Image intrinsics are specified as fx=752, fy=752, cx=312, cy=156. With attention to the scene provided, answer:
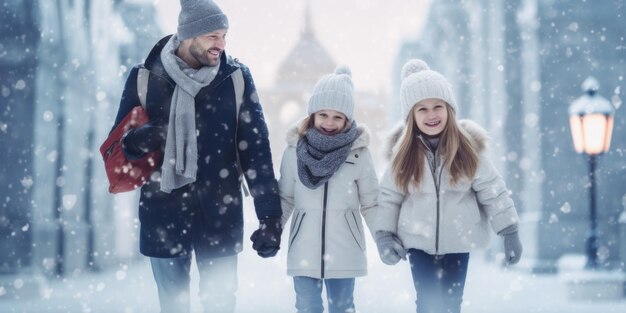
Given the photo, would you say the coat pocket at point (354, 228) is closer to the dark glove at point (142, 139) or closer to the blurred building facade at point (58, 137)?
the dark glove at point (142, 139)

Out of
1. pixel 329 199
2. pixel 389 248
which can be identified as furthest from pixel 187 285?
pixel 389 248

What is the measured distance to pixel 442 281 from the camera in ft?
13.0

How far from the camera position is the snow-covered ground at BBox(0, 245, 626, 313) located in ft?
23.9

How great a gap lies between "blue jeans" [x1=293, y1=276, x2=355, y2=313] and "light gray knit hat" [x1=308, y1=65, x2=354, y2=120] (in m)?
0.93

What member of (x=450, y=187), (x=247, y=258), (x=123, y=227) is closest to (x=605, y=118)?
(x=450, y=187)

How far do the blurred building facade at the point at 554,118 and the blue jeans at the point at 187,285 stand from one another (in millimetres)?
8621

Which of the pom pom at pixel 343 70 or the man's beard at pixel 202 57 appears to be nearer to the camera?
the man's beard at pixel 202 57

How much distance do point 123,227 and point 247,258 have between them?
249 centimetres

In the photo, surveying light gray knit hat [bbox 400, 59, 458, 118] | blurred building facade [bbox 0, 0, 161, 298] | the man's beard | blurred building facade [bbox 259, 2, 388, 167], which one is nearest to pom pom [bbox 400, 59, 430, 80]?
light gray knit hat [bbox 400, 59, 458, 118]

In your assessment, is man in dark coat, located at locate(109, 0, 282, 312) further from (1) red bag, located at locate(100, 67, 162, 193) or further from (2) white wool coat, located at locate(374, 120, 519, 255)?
(2) white wool coat, located at locate(374, 120, 519, 255)

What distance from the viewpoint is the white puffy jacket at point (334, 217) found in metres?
4.09

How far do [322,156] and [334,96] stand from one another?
361mm

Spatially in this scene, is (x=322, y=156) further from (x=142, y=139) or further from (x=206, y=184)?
(x=142, y=139)

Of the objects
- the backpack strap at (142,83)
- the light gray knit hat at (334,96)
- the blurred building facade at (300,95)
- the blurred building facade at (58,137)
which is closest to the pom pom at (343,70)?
the light gray knit hat at (334,96)
